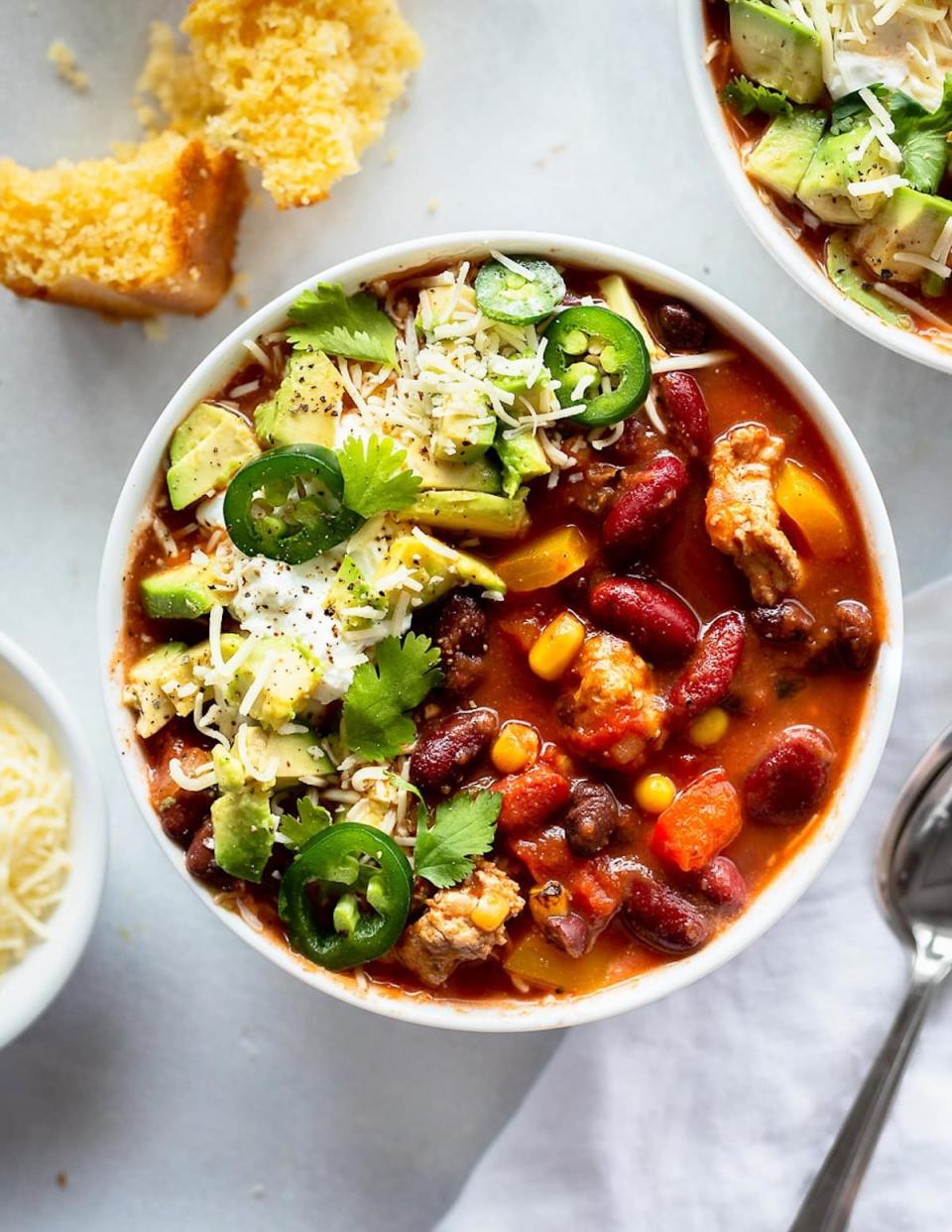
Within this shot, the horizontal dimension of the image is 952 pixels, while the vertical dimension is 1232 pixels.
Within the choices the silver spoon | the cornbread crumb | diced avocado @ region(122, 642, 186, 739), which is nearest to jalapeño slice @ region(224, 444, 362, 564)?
diced avocado @ region(122, 642, 186, 739)

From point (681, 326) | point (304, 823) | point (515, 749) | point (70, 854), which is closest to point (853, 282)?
point (681, 326)

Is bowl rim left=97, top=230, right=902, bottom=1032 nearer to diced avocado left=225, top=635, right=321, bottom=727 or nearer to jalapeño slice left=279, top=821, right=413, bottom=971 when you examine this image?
jalapeño slice left=279, top=821, right=413, bottom=971

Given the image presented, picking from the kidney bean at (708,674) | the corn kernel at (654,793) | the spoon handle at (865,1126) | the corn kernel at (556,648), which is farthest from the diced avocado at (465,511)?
the spoon handle at (865,1126)

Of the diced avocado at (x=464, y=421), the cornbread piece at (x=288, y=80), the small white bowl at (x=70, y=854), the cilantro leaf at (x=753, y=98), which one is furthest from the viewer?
the cornbread piece at (x=288, y=80)

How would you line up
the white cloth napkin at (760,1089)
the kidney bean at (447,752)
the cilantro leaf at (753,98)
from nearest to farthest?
1. the kidney bean at (447,752)
2. the cilantro leaf at (753,98)
3. the white cloth napkin at (760,1089)

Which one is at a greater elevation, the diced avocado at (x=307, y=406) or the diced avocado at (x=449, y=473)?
the diced avocado at (x=307, y=406)

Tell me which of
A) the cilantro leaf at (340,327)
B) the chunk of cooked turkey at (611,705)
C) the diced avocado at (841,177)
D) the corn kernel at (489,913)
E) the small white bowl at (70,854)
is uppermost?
the diced avocado at (841,177)

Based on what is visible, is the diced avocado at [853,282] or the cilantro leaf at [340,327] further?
the diced avocado at [853,282]

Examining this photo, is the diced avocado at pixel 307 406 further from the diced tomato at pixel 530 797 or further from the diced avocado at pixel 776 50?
the diced avocado at pixel 776 50
